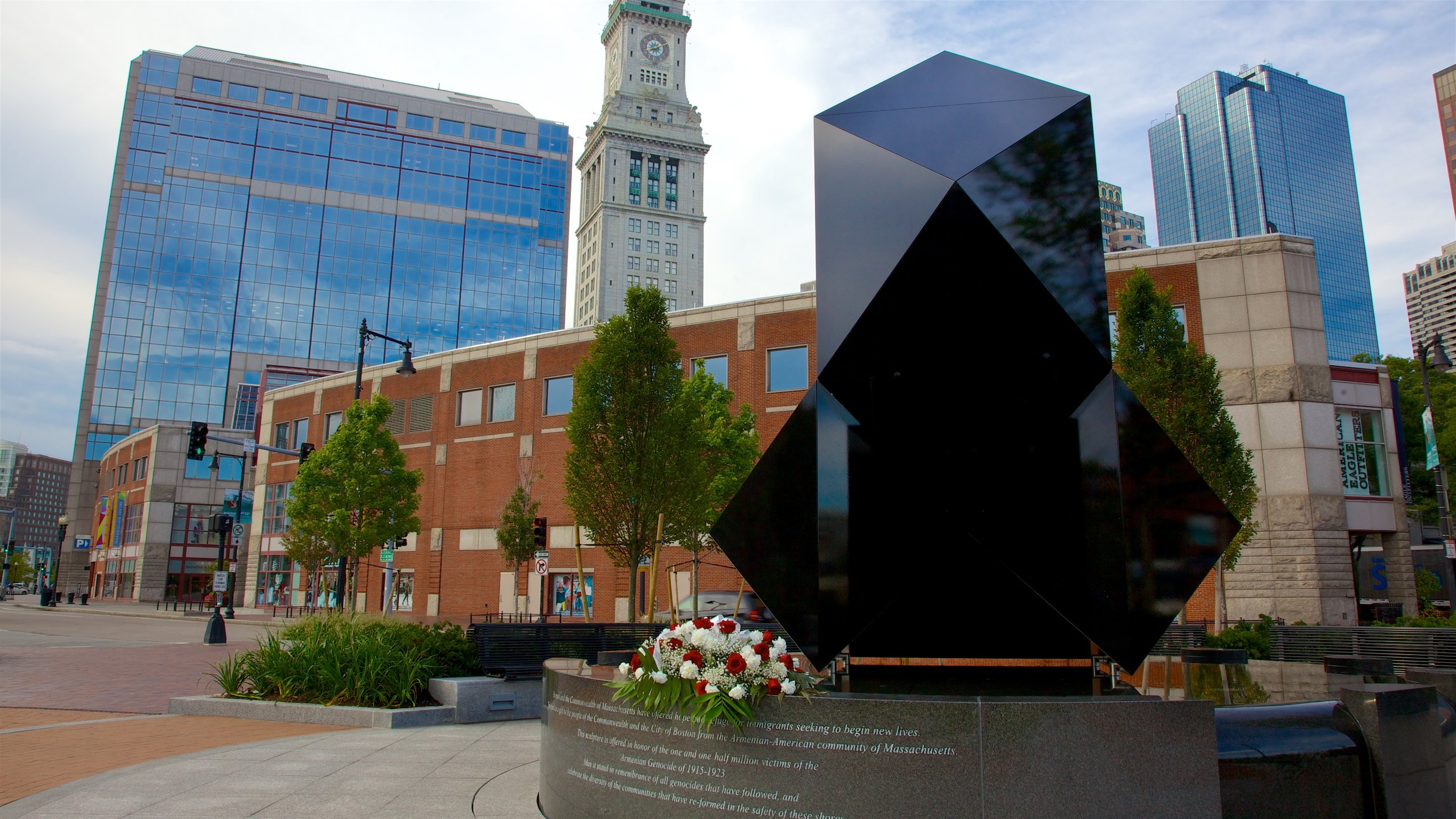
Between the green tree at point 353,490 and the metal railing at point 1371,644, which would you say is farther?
the green tree at point 353,490

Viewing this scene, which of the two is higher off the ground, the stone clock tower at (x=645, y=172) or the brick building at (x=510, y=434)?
Answer: the stone clock tower at (x=645, y=172)

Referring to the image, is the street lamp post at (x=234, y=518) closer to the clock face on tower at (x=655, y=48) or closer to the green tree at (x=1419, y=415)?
the green tree at (x=1419, y=415)

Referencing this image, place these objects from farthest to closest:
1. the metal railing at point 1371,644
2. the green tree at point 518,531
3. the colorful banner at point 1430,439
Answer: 1. the green tree at point 518,531
2. the colorful banner at point 1430,439
3. the metal railing at point 1371,644

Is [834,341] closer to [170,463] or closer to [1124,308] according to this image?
Result: [1124,308]

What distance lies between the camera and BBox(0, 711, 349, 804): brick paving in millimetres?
7461

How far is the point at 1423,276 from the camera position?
425 feet

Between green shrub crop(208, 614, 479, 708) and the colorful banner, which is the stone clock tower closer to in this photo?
the colorful banner

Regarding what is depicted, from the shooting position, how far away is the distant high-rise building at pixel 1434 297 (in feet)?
384

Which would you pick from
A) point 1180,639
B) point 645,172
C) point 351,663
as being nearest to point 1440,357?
point 1180,639

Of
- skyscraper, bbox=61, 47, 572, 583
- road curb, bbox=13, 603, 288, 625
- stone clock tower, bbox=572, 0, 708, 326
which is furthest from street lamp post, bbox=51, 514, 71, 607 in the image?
stone clock tower, bbox=572, 0, 708, 326

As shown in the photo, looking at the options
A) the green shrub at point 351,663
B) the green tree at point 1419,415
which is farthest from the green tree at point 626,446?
the green tree at point 1419,415

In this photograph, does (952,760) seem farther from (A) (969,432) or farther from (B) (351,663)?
(B) (351,663)

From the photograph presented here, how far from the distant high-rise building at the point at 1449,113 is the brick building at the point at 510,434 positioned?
98336mm

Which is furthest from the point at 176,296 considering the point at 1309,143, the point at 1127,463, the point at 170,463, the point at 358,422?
the point at 1309,143
